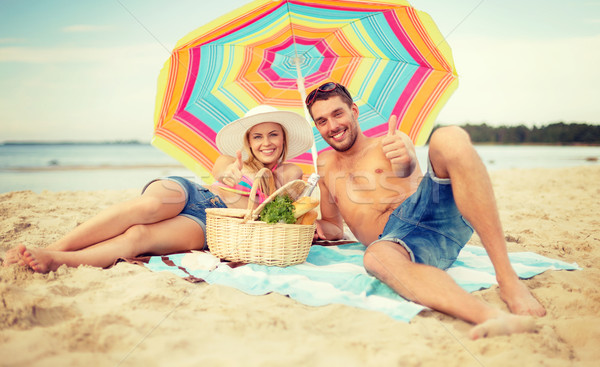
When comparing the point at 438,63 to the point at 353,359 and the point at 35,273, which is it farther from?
the point at 35,273

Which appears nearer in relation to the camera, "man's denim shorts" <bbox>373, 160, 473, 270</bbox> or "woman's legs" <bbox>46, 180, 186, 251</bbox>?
"man's denim shorts" <bbox>373, 160, 473, 270</bbox>

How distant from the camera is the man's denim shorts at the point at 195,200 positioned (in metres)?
3.06

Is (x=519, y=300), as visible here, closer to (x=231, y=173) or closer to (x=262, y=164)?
(x=231, y=173)

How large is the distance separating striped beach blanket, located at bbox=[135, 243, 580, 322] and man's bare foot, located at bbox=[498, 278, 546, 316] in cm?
31

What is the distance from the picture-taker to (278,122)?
10.9 ft

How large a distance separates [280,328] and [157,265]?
134 cm

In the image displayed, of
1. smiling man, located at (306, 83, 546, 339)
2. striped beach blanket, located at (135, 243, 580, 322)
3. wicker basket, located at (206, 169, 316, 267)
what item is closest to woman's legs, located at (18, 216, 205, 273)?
striped beach blanket, located at (135, 243, 580, 322)

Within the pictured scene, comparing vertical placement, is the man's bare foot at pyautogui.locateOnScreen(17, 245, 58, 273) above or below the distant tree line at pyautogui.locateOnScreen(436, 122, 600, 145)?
below

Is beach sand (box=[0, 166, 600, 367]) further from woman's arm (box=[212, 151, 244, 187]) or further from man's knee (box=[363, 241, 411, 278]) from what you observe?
woman's arm (box=[212, 151, 244, 187])

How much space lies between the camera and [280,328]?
1704mm

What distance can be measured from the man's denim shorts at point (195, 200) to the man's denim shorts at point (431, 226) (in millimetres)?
1615

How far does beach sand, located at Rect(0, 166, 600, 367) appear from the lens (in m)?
1.42

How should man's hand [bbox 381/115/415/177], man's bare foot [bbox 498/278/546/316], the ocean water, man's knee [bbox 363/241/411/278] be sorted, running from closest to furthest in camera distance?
man's bare foot [bbox 498/278/546/316] → man's knee [bbox 363/241/411/278] → man's hand [bbox 381/115/415/177] → the ocean water

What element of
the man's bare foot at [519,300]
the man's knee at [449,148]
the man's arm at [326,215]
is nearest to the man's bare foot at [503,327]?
the man's bare foot at [519,300]
